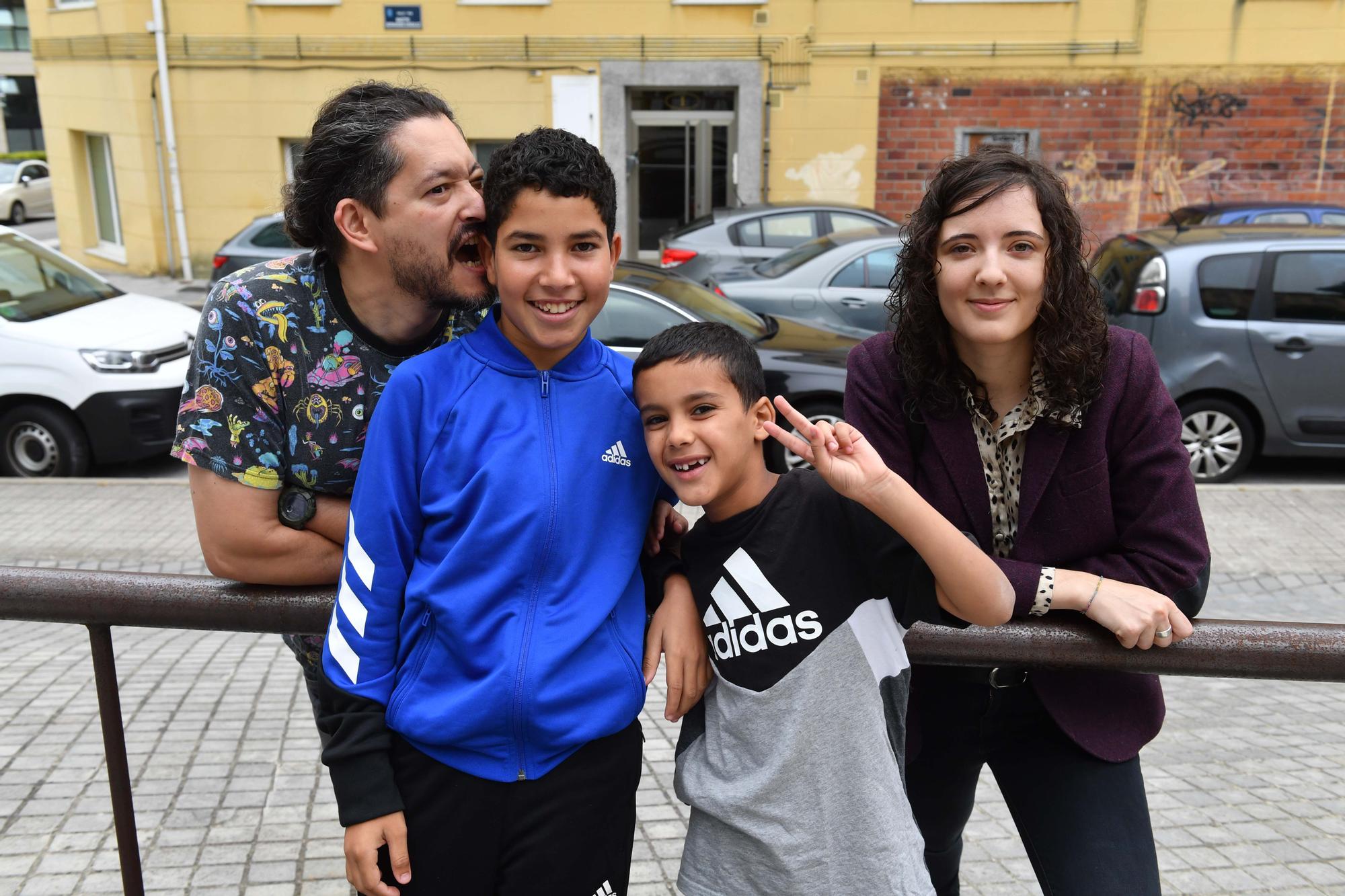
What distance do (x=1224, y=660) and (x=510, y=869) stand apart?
1.18 metres

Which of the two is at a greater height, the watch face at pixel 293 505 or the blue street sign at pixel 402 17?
the blue street sign at pixel 402 17

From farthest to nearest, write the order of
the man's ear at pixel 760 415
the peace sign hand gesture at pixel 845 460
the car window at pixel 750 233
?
1. the car window at pixel 750 233
2. the man's ear at pixel 760 415
3. the peace sign hand gesture at pixel 845 460

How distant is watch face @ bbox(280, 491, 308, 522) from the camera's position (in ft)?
6.10

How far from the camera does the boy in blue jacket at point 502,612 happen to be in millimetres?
1683

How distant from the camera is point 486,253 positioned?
1.89 meters

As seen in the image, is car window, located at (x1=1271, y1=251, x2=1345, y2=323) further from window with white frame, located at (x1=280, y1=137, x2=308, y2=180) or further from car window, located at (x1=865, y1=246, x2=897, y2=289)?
window with white frame, located at (x1=280, y1=137, x2=308, y2=180)

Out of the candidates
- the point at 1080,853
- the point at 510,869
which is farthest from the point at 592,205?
the point at 1080,853

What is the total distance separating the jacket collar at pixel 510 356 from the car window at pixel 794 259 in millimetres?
7549

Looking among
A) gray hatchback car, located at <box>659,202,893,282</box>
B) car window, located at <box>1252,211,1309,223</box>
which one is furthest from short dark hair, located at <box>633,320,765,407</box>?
car window, located at <box>1252,211,1309,223</box>

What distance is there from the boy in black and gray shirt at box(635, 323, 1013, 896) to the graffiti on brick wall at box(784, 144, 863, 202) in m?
15.0

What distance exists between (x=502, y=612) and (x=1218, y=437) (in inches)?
291

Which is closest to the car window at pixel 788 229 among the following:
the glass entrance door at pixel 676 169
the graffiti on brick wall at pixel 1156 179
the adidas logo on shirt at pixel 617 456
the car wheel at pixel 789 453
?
the car wheel at pixel 789 453

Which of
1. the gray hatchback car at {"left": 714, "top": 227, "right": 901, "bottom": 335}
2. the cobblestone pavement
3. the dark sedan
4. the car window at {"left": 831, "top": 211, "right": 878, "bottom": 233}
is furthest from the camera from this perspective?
the car window at {"left": 831, "top": 211, "right": 878, "bottom": 233}

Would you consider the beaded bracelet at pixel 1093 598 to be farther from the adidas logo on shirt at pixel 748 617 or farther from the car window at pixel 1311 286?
the car window at pixel 1311 286
